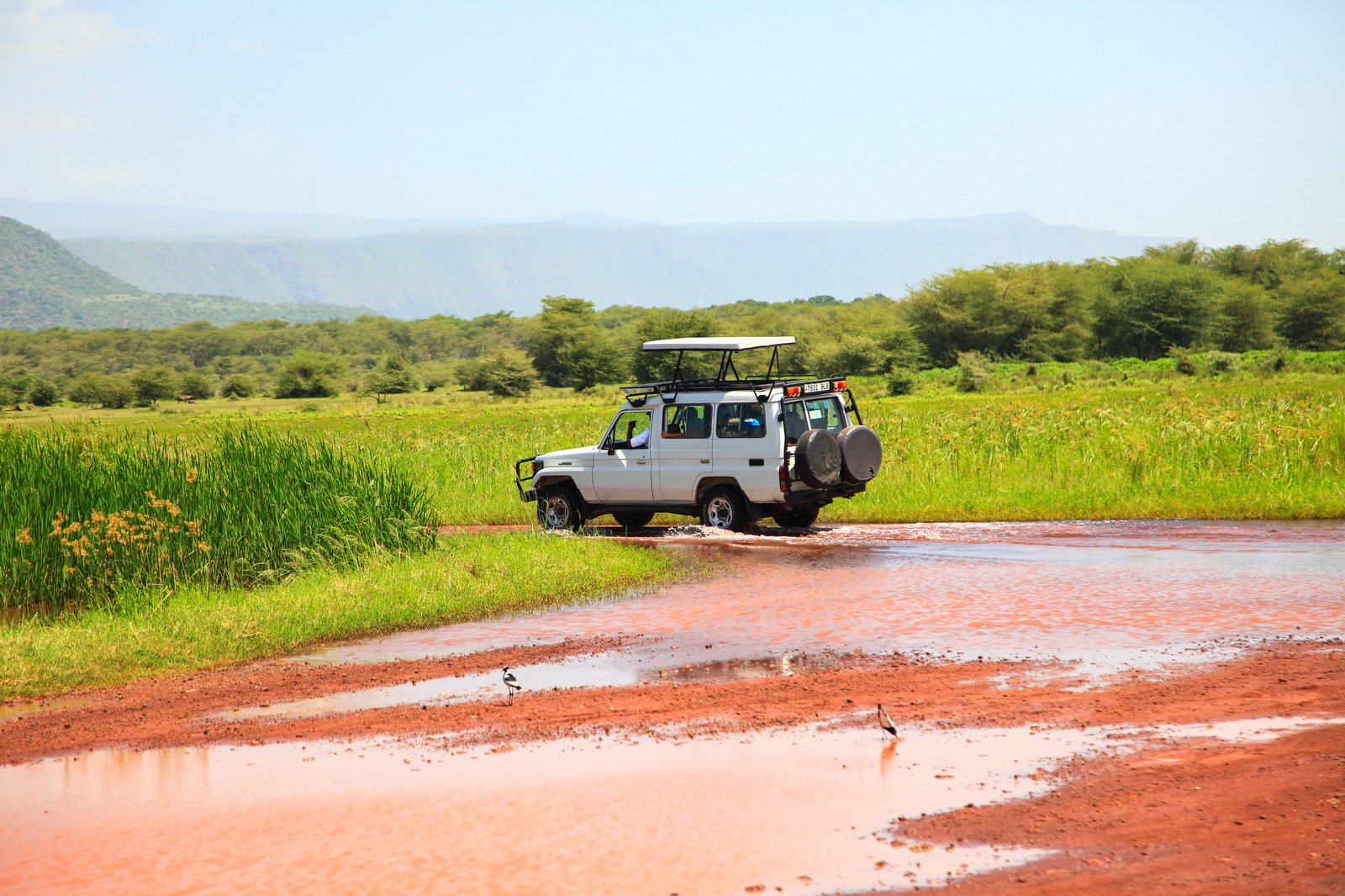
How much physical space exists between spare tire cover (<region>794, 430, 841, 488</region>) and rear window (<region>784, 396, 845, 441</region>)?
0.32 meters

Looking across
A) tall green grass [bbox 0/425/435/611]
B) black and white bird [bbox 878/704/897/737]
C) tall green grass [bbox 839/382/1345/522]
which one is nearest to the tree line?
tall green grass [bbox 839/382/1345/522]

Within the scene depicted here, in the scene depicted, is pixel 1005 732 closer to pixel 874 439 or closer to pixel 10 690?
pixel 10 690

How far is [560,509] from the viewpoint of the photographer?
20328 millimetres

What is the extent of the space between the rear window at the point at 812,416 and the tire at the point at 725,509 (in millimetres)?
1217

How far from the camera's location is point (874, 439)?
19.2m

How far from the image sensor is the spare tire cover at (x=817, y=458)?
18.2m

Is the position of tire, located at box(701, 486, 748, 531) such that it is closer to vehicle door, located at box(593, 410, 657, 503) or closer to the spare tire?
vehicle door, located at box(593, 410, 657, 503)

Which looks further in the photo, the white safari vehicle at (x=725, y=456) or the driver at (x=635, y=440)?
the driver at (x=635, y=440)

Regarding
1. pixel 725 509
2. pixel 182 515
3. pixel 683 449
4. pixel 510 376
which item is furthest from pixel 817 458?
pixel 510 376

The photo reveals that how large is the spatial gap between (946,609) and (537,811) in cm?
676

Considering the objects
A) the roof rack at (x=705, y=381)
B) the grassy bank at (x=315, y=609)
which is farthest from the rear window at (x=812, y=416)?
the grassy bank at (x=315, y=609)

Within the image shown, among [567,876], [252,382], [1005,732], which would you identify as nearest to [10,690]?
[567,876]

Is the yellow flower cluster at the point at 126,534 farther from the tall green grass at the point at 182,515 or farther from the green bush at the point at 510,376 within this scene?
the green bush at the point at 510,376

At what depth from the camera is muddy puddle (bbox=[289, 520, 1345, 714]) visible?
1074cm
